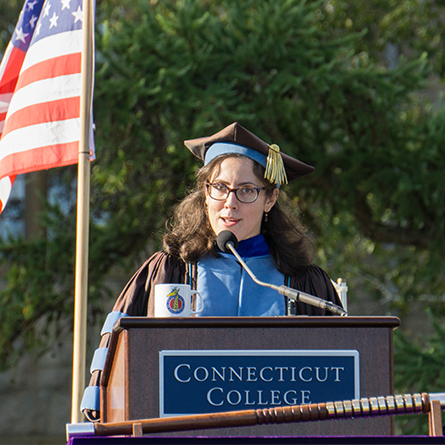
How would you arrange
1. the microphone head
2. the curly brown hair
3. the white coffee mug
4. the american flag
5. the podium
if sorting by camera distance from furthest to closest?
the american flag < the curly brown hair < the microphone head < the white coffee mug < the podium

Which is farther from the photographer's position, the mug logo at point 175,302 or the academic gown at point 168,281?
the academic gown at point 168,281

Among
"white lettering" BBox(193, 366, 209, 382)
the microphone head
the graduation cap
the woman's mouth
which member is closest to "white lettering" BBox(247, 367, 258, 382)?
"white lettering" BBox(193, 366, 209, 382)

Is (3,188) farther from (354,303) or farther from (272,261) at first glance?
(354,303)

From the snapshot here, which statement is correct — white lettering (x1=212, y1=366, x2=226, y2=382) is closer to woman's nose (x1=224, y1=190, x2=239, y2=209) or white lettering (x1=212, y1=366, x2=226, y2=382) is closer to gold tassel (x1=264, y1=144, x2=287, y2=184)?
woman's nose (x1=224, y1=190, x2=239, y2=209)

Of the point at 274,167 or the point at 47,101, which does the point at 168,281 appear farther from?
the point at 47,101

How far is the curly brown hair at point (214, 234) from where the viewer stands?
2738mm

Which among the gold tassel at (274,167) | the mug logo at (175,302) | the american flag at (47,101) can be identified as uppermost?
the american flag at (47,101)

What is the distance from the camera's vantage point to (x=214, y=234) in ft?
9.07

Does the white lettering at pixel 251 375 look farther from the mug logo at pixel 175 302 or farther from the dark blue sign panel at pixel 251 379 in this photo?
the mug logo at pixel 175 302

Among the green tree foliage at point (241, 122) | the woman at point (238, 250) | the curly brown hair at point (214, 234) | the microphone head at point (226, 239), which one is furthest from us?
the green tree foliage at point (241, 122)

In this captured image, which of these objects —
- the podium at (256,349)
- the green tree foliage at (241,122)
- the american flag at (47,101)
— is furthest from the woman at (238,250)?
the green tree foliage at (241,122)

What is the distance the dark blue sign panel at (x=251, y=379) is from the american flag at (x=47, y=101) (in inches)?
95.3

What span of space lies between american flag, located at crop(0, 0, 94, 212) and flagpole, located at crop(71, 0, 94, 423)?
206 mm

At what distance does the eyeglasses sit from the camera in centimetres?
266
